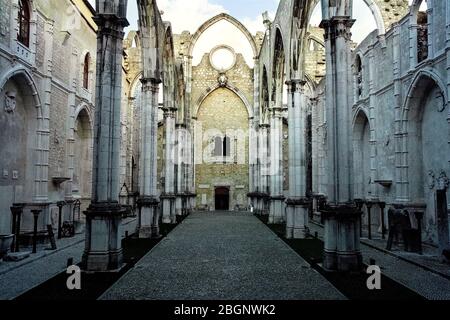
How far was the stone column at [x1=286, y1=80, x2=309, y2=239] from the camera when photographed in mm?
12945

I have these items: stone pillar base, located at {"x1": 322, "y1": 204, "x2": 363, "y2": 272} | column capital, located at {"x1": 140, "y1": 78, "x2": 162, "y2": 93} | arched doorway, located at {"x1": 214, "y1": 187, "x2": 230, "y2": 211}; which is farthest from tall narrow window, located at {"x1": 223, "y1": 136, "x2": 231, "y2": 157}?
stone pillar base, located at {"x1": 322, "y1": 204, "x2": 363, "y2": 272}

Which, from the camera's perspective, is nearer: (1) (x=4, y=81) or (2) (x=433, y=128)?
(1) (x=4, y=81)

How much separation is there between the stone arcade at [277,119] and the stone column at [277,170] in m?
0.07

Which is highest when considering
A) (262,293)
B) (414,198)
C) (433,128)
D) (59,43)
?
(59,43)

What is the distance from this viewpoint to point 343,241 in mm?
7723

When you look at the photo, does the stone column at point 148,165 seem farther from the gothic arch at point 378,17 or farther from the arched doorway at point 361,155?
the arched doorway at point 361,155

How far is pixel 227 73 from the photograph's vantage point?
29.1 m

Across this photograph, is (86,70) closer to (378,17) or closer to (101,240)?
(101,240)

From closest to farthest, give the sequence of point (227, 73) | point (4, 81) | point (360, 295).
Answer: point (360, 295)
point (4, 81)
point (227, 73)

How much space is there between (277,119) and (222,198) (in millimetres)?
12436
